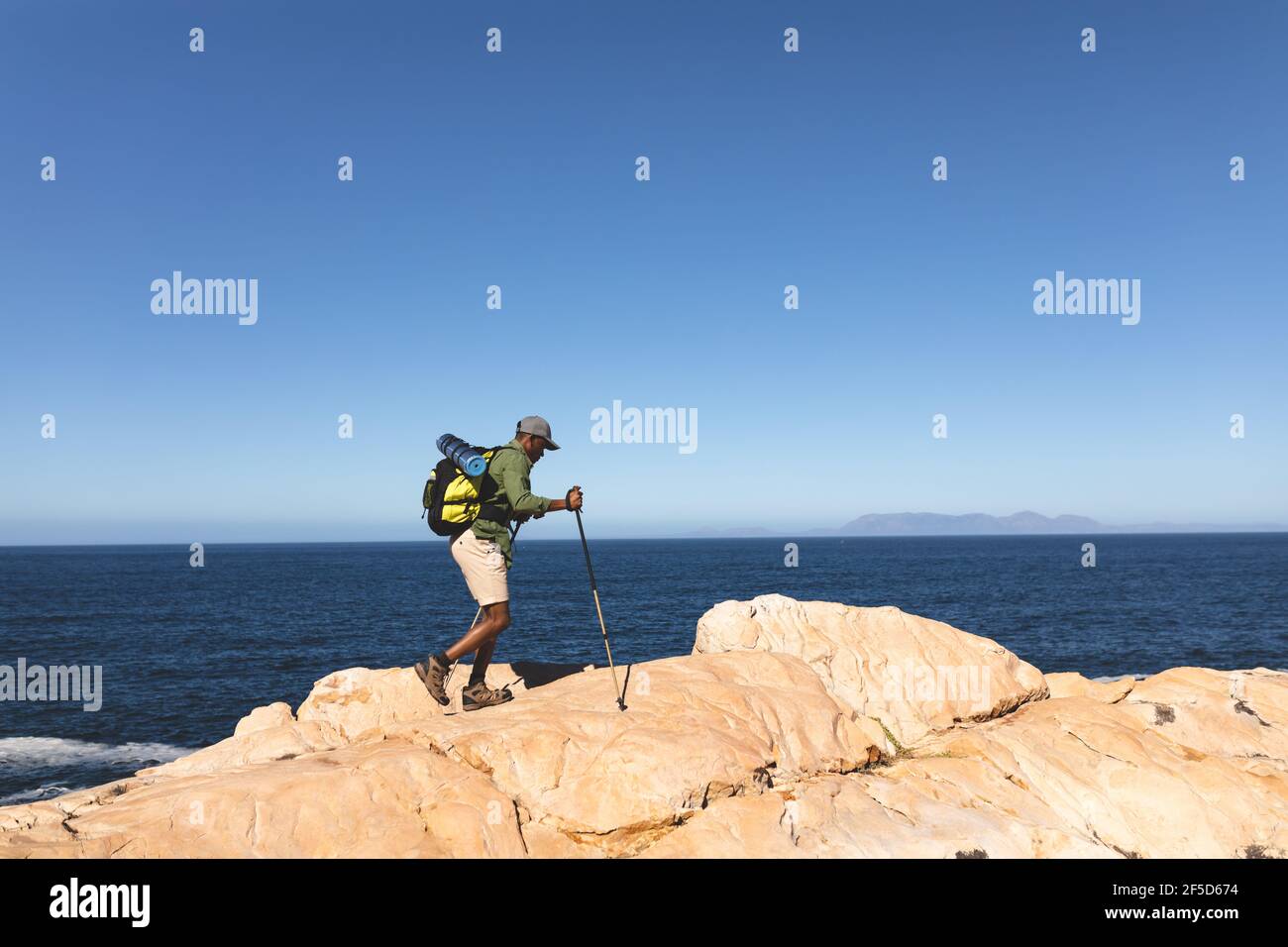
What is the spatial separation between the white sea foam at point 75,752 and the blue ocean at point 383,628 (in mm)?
100

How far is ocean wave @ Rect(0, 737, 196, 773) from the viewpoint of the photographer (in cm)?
2377

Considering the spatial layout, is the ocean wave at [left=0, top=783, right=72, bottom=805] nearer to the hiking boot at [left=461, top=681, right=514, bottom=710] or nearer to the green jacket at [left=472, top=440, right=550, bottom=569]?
the hiking boot at [left=461, top=681, right=514, bottom=710]

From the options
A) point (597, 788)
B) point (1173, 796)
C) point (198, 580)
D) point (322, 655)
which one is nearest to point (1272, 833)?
point (1173, 796)

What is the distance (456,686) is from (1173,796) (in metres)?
10.5

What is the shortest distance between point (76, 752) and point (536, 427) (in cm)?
2550

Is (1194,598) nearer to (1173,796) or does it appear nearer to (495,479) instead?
(1173,796)

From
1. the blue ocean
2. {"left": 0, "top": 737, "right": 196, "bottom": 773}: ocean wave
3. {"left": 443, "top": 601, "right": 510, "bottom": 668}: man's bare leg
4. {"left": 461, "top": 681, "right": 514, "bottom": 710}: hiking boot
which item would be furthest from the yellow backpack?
{"left": 0, "top": 737, "right": 196, "bottom": 773}: ocean wave

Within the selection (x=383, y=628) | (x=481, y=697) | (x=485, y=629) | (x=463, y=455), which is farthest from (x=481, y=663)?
(x=383, y=628)

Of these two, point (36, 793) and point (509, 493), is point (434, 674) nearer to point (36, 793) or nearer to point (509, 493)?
point (509, 493)

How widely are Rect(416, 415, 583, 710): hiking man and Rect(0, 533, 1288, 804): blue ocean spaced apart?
1971 centimetres

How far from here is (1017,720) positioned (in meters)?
11.6

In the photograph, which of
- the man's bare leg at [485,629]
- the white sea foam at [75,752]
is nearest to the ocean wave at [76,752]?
the white sea foam at [75,752]

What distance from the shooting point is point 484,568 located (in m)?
9.48

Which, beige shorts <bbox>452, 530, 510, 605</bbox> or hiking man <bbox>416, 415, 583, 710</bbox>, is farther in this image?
beige shorts <bbox>452, 530, 510, 605</bbox>
